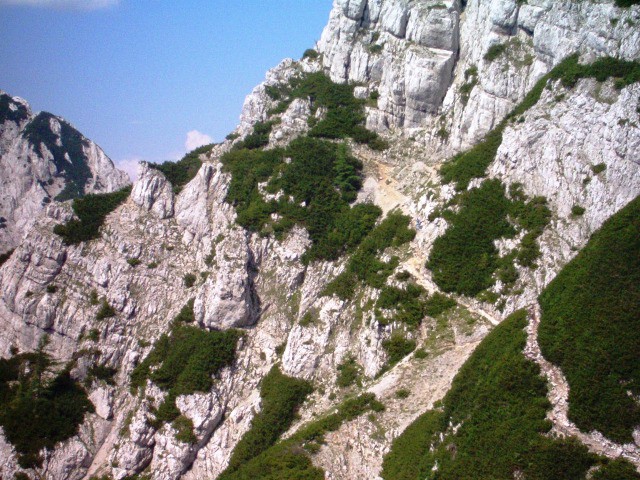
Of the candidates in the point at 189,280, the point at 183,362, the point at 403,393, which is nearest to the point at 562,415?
the point at 403,393

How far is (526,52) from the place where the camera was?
54.7 m

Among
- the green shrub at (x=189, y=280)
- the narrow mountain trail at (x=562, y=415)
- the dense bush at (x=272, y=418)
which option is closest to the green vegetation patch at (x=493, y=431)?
the narrow mountain trail at (x=562, y=415)

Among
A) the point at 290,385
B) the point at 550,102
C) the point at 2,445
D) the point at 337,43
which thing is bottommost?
the point at 2,445

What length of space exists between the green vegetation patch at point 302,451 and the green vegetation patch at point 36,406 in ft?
72.8

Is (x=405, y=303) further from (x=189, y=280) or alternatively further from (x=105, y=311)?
(x=105, y=311)

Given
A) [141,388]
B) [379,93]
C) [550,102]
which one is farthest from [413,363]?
[379,93]

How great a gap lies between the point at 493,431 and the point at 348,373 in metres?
18.4

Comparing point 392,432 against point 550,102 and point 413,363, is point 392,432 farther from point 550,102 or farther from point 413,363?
point 550,102

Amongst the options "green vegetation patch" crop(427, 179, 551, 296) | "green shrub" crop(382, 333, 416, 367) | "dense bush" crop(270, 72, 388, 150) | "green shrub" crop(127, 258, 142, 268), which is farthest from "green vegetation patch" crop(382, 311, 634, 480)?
"green shrub" crop(127, 258, 142, 268)

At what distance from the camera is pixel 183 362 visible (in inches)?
2088

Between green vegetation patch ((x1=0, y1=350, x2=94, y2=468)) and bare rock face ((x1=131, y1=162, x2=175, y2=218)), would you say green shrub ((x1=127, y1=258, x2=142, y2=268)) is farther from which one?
green vegetation patch ((x1=0, y1=350, x2=94, y2=468))

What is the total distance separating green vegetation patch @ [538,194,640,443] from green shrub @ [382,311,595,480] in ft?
5.25

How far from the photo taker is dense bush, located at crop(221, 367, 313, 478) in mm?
44812

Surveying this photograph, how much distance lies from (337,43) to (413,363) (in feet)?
158
